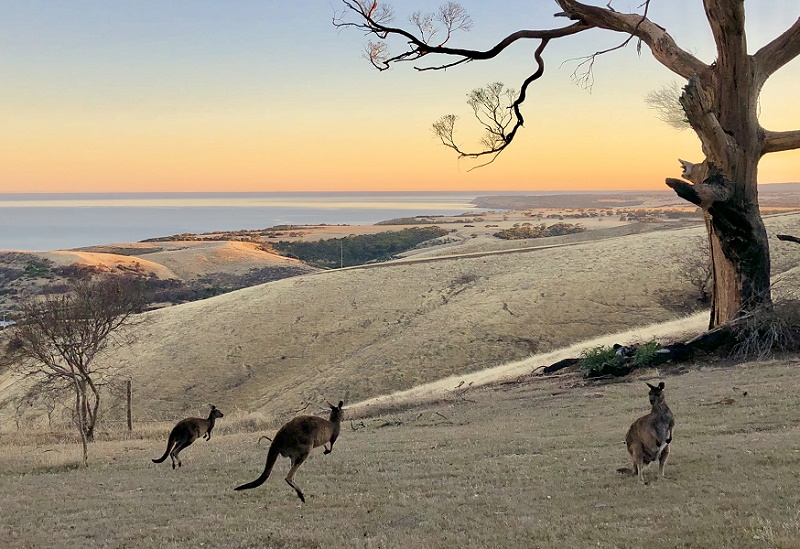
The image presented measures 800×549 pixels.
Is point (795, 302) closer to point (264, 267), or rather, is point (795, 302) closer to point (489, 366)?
point (489, 366)

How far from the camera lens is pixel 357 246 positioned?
413 feet

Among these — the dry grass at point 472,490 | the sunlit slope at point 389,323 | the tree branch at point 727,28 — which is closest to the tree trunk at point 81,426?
the dry grass at point 472,490

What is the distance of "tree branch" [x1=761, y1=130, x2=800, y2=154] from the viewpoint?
21172 millimetres

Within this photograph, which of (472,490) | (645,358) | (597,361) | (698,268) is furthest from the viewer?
(698,268)

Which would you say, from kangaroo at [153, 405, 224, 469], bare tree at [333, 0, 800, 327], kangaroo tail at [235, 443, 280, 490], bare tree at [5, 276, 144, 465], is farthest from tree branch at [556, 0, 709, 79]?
bare tree at [5, 276, 144, 465]

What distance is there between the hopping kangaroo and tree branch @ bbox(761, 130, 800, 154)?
51.9 ft

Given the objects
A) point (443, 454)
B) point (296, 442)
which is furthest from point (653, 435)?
point (443, 454)

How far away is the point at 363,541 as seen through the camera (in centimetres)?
762

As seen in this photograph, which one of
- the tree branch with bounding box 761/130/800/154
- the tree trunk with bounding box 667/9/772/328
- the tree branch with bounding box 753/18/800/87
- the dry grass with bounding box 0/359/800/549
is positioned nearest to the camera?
the dry grass with bounding box 0/359/800/549

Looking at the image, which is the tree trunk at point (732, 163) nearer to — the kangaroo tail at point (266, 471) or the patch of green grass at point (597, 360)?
the patch of green grass at point (597, 360)

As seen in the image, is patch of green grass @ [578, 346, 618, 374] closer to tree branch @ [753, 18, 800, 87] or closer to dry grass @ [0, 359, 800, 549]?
dry grass @ [0, 359, 800, 549]

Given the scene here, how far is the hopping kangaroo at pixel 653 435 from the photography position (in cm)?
850

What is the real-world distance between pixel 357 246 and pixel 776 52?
10667 cm

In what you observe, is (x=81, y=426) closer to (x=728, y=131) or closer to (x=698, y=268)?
(x=728, y=131)
